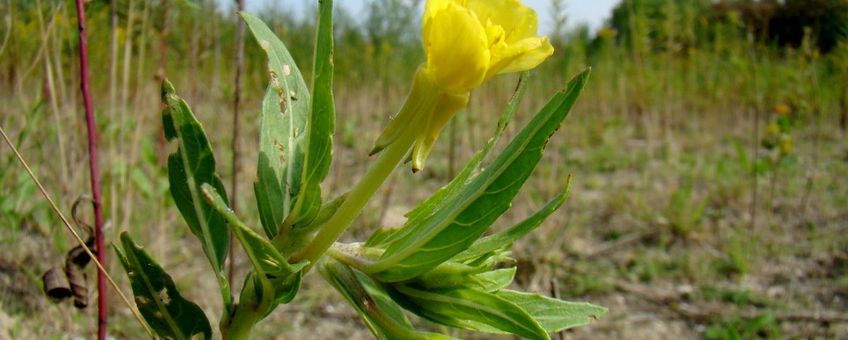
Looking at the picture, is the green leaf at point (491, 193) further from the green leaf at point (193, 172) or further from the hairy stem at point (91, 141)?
the hairy stem at point (91, 141)

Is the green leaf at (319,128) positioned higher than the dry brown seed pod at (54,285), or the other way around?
the green leaf at (319,128)

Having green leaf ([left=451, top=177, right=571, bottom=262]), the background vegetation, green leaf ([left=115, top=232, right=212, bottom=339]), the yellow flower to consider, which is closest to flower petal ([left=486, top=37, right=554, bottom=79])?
the yellow flower

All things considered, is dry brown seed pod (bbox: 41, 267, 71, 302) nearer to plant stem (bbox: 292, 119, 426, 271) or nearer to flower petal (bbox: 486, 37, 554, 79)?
plant stem (bbox: 292, 119, 426, 271)

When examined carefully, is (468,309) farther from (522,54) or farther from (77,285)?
(77,285)

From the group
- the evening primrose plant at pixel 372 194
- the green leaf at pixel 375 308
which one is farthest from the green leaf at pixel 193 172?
the green leaf at pixel 375 308

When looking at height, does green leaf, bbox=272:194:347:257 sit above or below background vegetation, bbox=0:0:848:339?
above

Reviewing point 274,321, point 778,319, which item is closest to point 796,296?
point 778,319
